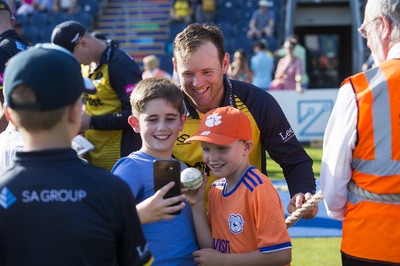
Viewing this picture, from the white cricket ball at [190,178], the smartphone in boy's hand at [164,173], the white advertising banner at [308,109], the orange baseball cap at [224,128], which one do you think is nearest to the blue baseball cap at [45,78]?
the smartphone in boy's hand at [164,173]

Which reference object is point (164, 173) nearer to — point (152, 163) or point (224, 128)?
point (152, 163)

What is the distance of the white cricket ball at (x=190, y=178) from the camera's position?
→ 3.24m

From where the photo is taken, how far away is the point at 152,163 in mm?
3332

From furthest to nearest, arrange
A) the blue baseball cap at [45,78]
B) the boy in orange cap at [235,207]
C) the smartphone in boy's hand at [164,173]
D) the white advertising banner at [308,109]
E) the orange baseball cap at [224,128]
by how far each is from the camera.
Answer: the white advertising banner at [308,109] → the orange baseball cap at [224,128] → the boy in orange cap at [235,207] → the smartphone in boy's hand at [164,173] → the blue baseball cap at [45,78]

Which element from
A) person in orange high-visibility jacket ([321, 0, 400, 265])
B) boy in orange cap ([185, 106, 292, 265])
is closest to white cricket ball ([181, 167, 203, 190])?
boy in orange cap ([185, 106, 292, 265])

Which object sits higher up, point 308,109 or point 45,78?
point 45,78

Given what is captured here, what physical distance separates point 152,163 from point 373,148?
106cm

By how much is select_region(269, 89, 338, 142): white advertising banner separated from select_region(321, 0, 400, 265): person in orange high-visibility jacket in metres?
12.3

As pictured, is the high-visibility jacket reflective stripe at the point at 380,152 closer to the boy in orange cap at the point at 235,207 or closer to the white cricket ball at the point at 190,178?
the boy in orange cap at the point at 235,207

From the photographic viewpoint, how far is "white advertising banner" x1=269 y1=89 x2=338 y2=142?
1542 centimetres

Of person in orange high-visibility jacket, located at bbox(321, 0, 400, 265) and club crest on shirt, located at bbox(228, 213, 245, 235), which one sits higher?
person in orange high-visibility jacket, located at bbox(321, 0, 400, 265)

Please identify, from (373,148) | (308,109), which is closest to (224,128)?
(373,148)

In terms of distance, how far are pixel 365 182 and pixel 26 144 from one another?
1.60m

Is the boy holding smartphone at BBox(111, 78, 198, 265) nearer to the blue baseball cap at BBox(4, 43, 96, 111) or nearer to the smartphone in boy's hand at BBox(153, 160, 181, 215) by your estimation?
the smartphone in boy's hand at BBox(153, 160, 181, 215)
